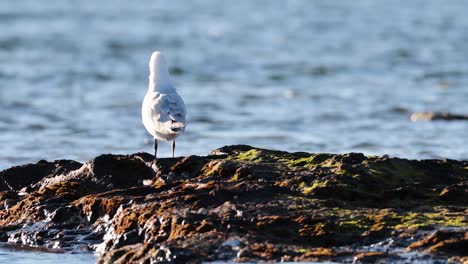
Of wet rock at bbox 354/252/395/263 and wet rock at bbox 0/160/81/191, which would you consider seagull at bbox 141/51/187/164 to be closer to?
wet rock at bbox 0/160/81/191

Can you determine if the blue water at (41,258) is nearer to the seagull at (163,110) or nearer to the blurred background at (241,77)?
the seagull at (163,110)

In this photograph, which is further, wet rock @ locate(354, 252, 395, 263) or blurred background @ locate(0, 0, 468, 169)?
blurred background @ locate(0, 0, 468, 169)

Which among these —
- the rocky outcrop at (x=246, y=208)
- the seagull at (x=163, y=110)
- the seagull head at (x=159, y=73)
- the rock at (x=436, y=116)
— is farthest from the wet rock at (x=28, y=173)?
the rock at (x=436, y=116)

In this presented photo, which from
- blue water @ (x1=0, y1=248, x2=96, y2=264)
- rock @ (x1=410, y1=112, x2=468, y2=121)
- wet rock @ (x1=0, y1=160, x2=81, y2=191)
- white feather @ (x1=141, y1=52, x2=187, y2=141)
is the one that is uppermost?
white feather @ (x1=141, y1=52, x2=187, y2=141)

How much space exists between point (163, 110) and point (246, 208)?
7.95ft

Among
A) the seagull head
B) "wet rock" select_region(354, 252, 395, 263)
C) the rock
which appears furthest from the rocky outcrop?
the rock

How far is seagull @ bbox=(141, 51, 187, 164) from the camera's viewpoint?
8312 millimetres

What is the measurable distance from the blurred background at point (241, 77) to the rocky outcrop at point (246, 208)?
13.7 ft

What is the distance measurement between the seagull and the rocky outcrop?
712mm

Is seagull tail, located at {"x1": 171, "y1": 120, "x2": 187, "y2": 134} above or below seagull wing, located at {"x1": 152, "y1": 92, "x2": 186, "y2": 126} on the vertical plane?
below

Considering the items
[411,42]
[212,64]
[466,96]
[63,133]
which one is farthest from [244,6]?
[63,133]

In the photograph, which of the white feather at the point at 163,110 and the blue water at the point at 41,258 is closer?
the blue water at the point at 41,258

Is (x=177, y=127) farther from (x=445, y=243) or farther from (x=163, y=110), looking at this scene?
(x=445, y=243)

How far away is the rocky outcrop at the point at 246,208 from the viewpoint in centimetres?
578
